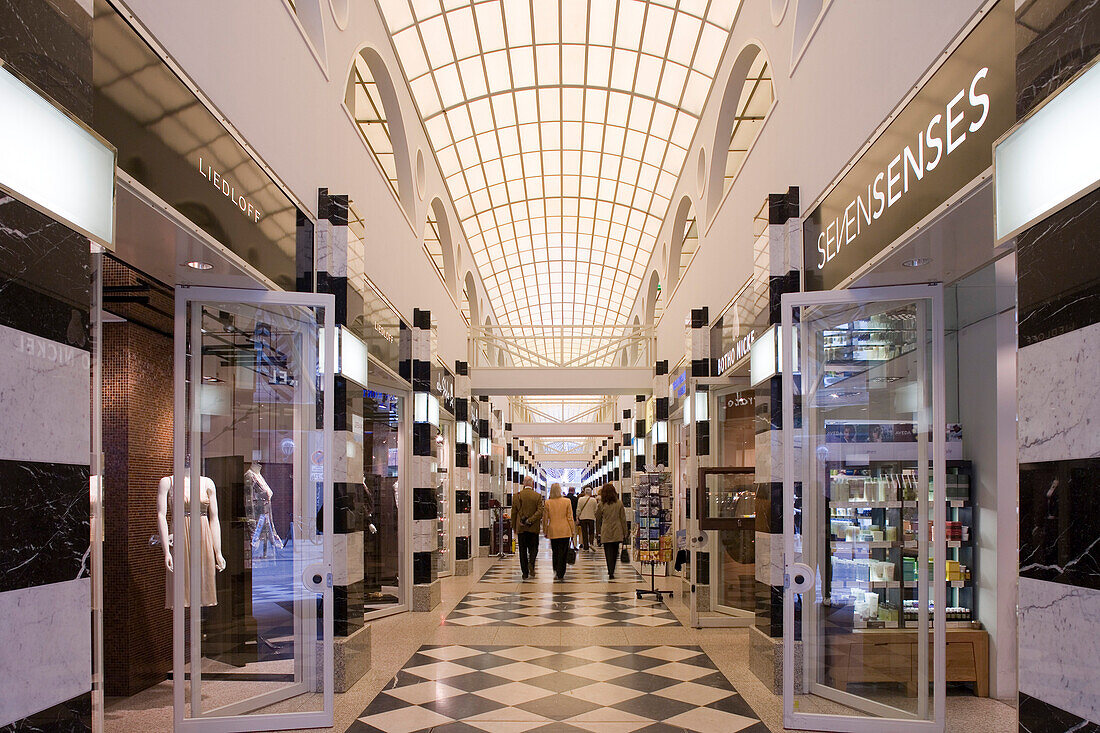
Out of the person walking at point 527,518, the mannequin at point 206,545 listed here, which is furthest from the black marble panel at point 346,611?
the person walking at point 527,518

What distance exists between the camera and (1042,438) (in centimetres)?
285

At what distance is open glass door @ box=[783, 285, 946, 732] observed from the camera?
528 centimetres

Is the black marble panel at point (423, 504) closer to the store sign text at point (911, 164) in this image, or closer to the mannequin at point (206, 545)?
the mannequin at point (206, 545)

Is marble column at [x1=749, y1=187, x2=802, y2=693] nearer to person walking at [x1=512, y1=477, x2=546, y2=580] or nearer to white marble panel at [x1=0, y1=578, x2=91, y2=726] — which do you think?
white marble panel at [x1=0, y1=578, x2=91, y2=726]

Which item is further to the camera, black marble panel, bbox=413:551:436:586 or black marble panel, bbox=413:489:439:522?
black marble panel, bbox=413:489:439:522

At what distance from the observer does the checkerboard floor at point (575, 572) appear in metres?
14.4

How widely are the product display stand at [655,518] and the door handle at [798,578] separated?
7693mm

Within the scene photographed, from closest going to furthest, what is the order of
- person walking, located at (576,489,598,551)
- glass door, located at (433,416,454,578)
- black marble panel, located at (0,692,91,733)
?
black marble panel, located at (0,692,91,733) → glass door, located at (433,416,454,578) → person walking, located at (576,489,598,551)

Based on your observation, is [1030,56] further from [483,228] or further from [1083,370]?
[483,228]

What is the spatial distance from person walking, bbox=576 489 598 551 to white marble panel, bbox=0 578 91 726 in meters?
16.2

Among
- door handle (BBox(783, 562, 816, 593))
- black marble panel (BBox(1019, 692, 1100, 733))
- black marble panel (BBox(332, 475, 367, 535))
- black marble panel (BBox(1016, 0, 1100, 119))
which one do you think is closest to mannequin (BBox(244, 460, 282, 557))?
black marble panel (BBox(332, 475, 367, 535))

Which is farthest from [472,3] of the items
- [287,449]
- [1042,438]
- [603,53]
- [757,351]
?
[1042,438]

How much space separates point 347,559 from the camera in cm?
671

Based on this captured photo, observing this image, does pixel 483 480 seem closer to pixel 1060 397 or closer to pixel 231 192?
pixel 231 192
